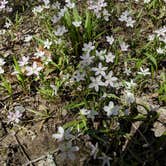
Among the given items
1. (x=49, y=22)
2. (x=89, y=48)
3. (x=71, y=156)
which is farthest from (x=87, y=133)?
(x=49, y=22)

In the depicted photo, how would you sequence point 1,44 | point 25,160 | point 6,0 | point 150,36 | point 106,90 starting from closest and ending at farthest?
1. point 25,160
2. point 106,90
3. point 150,36
4. point 1,44
5. point 6,0

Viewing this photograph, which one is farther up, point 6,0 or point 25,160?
point 6,0

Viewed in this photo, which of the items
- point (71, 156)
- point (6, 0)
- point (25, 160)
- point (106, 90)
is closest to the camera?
point (71, 156)

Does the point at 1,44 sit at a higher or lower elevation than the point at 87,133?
higher

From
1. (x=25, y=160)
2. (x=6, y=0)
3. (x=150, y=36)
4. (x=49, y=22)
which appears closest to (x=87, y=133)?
(x=25, y=160)

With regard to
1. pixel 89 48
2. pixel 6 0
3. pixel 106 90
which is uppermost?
pixel 6 0

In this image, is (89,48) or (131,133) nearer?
(131,133)

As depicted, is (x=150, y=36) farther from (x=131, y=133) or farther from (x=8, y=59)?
(x=8, y=59)

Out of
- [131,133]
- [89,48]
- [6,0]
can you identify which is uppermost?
[6,0]

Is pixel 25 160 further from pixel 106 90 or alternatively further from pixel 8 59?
pixel 8 59
